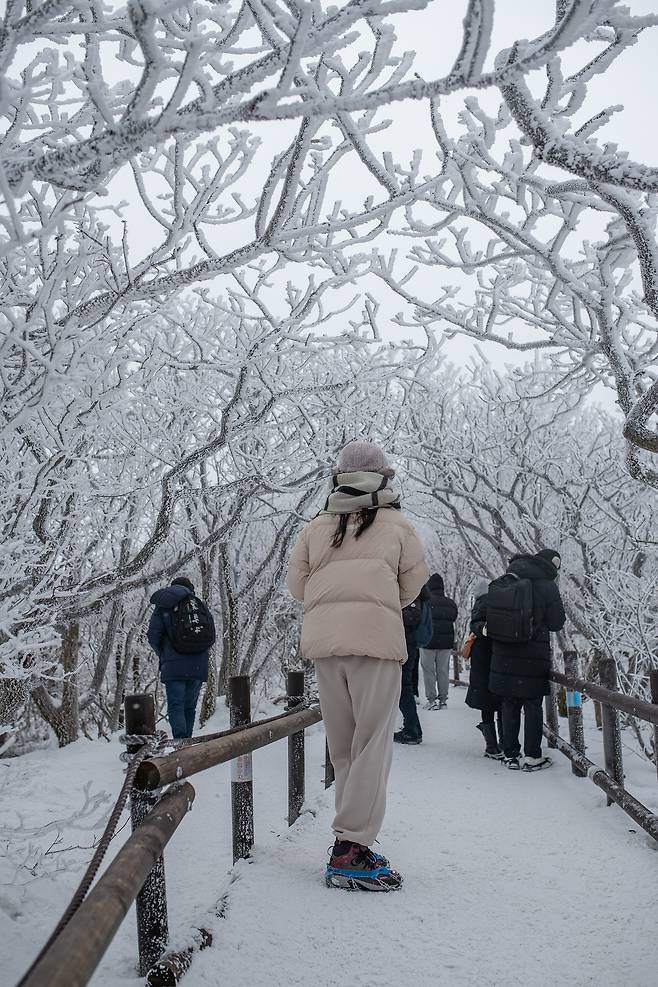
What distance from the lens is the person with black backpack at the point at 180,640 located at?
7.54 m

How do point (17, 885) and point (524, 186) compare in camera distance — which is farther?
point (524, 186)

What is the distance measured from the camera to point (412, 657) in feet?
22.2

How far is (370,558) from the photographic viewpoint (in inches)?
130

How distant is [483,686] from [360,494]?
3.84 metres

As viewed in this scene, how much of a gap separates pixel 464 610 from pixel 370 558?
2858 cm

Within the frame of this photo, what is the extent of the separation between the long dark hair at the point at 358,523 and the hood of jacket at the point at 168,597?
449 cm

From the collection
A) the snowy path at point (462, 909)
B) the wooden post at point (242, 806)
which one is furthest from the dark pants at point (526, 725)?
the wooden post at point (242, 806)

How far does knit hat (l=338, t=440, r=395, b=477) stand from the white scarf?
0.12 metres

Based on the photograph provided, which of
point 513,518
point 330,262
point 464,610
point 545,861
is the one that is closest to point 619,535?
point 513,518

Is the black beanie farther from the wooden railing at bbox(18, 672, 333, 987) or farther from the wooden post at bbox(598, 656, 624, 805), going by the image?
the wooden post at bbox(598, 656, 624, 805)

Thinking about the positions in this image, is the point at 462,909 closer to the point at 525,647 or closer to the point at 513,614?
the point at 513,614

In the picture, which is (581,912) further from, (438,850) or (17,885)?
(17,885)

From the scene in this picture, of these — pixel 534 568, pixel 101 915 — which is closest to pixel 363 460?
pixel 101 915

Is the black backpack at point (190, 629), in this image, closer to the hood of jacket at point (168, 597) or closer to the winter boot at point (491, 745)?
the hood of jacket at point (168, 597)
